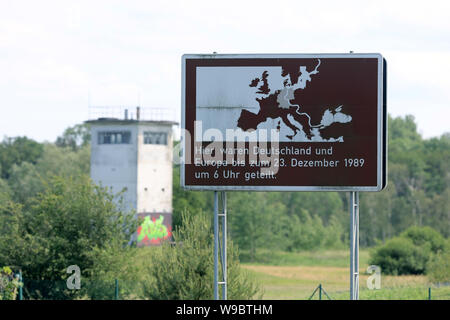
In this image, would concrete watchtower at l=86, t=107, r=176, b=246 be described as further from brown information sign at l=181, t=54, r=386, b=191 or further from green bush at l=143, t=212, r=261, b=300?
brown information sign at l=181, t=54, r=386, b=191

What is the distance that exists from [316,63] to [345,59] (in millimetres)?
742

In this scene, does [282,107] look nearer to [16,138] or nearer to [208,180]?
[208,180]

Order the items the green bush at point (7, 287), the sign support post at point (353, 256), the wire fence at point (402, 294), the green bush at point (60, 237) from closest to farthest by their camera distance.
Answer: the sign support post at point (353, 256) < the green bush at point (7, 287) < the green bush at point (60, 237) < the wire fence at point (402, 294)

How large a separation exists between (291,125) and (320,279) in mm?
52225

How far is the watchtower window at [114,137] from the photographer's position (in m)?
83.1

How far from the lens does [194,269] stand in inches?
1179

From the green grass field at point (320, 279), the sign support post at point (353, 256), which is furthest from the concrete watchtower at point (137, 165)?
the sign support post at point (353, 256)

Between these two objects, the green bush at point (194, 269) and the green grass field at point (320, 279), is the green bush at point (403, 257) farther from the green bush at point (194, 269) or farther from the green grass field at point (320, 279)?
the green bush at point (194, 269)

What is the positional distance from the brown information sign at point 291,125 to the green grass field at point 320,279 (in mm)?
17225

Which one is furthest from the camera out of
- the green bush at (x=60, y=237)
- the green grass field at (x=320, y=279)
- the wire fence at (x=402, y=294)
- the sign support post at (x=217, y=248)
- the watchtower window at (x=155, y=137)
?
the watchtower window at (x=155, y=137)

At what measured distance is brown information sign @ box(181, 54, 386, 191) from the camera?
21969 mm

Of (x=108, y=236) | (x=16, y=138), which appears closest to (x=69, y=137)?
(x=16, y=138)

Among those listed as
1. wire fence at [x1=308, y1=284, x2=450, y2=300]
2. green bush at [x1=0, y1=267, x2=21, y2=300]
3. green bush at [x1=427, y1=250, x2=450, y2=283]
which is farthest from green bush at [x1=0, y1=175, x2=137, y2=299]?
green bush at [x1=427, y1=250, x2=450, y2=283]

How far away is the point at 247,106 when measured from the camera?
22.2m
